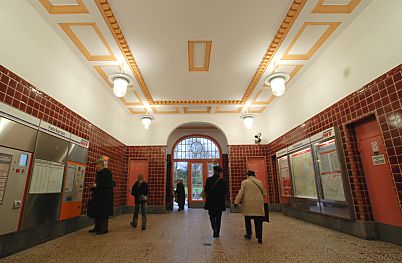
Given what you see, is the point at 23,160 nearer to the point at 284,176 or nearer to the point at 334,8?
the point at 334,8

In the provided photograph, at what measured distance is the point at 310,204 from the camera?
527cm

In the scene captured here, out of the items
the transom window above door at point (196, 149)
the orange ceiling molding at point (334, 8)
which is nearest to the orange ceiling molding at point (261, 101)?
the orange ceiling molding at point (334, 8)

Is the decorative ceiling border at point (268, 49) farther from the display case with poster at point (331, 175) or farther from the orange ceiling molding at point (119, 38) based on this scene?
the display case with poster at point (331, 175)

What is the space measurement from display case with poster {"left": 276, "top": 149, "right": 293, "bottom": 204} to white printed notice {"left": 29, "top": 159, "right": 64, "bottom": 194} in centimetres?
593

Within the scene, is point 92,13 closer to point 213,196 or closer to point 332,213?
point 213,196

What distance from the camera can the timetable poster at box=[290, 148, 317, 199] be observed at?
5230mm

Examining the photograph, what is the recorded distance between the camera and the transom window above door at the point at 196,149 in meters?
11.1

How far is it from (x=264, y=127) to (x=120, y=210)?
6.21 metres

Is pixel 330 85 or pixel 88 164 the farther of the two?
pixel 88 164

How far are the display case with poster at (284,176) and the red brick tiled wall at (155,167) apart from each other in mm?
4216

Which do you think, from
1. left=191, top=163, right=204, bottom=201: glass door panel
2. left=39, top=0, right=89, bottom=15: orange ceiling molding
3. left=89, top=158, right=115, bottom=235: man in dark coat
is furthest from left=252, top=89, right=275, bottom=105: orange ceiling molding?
left=39, top=0, right=89, bottom=15: orange ceiling molding

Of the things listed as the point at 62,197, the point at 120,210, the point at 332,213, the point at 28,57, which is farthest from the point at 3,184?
the point at 332,213

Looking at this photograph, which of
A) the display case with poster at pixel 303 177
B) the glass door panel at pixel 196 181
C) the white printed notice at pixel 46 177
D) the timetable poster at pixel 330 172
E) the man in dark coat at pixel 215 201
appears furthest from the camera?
the glass door panel at pixel 196 181

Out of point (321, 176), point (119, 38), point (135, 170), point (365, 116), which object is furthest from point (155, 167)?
point (365, 116)
